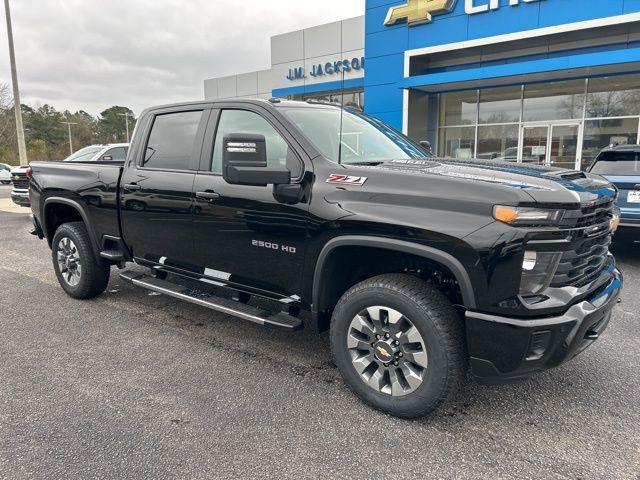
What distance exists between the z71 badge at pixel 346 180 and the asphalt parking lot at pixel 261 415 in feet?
4.66

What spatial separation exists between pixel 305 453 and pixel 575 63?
13.2 metres

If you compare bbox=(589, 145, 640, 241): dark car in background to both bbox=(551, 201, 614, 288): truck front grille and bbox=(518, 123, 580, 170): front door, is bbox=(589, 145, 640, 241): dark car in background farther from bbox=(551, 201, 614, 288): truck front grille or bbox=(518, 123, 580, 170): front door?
bbox=(518, 123, 580, 170): front door

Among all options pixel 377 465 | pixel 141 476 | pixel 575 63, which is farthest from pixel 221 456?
pixel 575 63

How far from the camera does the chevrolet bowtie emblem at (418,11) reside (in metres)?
15.0

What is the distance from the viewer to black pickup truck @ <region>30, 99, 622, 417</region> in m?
2.48

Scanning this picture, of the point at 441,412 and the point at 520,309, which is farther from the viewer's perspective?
the point at 441,412

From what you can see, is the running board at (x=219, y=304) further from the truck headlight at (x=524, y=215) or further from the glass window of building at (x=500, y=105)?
the glass window of building at (x=500, y=105)

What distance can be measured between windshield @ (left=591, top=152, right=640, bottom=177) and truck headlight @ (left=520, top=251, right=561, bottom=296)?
198 inches

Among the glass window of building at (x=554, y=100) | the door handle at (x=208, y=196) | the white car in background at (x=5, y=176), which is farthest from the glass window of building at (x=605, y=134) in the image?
the white car in background at (x=5, y=176)

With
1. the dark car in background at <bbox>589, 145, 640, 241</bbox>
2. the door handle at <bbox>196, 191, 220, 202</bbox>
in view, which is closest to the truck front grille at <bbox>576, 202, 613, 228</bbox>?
the door handle at <bbox>196, 191, 220, 202</bbox>

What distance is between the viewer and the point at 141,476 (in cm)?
239

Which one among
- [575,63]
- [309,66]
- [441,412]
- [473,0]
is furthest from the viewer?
[309,66]

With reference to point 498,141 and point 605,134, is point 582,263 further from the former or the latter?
point 498,141

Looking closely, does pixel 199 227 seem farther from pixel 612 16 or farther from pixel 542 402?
pixel 612 16
